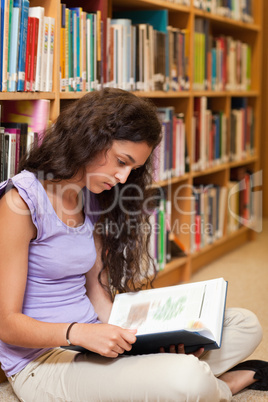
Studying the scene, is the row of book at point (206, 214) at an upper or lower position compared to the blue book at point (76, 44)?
lower

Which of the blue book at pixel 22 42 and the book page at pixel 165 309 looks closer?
the book page at pixel 165 309

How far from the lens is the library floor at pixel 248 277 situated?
2.06 m

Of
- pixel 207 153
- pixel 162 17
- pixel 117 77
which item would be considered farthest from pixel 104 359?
pixel 207 153

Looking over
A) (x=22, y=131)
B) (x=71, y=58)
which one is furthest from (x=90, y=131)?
(x=71, y=58)

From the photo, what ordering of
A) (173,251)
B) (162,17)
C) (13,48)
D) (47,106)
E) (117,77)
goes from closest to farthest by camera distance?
(13,48) → (47,106) → (117,77) → (162,17) → (173,251)

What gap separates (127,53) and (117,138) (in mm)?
905

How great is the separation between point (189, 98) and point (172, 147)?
26cm

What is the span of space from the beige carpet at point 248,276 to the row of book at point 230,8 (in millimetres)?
1281

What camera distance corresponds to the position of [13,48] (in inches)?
58.7

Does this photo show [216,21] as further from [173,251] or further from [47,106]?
[47,106]

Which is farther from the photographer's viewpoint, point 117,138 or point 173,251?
point 173,251

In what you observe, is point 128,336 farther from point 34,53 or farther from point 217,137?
point 217,137

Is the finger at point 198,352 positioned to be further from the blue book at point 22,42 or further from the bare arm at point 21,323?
the blue book at point 22,42

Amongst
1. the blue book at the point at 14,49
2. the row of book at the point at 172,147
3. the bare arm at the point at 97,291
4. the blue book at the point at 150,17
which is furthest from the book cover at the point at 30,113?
the blue book at the point at 150,17
